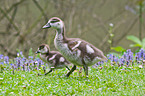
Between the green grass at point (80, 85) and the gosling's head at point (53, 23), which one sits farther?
the gosling's head at point (53, 23)

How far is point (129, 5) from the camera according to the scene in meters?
19.5

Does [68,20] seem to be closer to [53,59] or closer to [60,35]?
[53,59]

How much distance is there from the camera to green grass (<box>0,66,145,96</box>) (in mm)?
5977

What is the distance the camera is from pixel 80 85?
A: 6.56m

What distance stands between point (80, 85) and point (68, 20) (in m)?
12.2

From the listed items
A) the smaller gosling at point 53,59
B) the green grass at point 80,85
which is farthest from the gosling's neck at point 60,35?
the green grass at point 80,85

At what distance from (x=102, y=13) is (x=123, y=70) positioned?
14.1 metres

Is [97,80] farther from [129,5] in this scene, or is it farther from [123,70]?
[129,5]

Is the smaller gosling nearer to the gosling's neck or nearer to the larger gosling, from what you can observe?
the larger gosling

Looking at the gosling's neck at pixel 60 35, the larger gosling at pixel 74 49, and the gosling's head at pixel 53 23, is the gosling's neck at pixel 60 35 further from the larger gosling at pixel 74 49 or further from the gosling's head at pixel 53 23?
the gosling's head at pixel 53 23

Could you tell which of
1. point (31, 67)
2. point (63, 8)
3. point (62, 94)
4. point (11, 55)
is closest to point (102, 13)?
point (63, 8)

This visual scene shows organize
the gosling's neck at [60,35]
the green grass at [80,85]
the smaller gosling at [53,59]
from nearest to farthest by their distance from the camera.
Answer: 1. the green grass at [80,85]
2. the gosling's neck at [60,35]
3. the smaller gosling at [53,59]

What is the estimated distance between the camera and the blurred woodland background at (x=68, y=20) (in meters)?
15.0

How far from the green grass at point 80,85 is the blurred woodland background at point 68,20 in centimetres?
691
